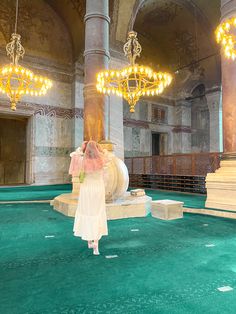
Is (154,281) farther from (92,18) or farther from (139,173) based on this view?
(139,173)

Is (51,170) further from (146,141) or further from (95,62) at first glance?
(95,62)

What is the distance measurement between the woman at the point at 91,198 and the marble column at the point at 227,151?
349cm

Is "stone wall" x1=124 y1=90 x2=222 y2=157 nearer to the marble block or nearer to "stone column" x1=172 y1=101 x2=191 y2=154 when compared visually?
"stone column" x1=172 y1=101 x2=191 y2=154

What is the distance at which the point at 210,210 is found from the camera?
5805mm

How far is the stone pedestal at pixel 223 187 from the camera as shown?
572cm

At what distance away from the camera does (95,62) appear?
709 centimetres

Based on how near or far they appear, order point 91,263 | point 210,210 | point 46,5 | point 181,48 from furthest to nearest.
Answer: point 181,48, point 46,5, point 210,210, point 91,263

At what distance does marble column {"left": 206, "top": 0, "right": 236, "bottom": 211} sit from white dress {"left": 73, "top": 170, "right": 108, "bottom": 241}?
349 cm

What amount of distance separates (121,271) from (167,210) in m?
2.73

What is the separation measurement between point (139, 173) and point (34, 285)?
34.3 feet

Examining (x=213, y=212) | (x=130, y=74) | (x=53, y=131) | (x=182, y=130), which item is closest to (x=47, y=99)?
(x=53, y=131)

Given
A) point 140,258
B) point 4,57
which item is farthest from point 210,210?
point 4,57

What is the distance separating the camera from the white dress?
132 inches

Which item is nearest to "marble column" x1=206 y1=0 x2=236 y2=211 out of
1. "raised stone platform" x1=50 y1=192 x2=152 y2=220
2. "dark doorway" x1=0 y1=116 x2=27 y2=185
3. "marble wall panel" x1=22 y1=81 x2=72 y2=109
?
"raised stone platform" x1=50 y1=192 x2=152 y2=220
